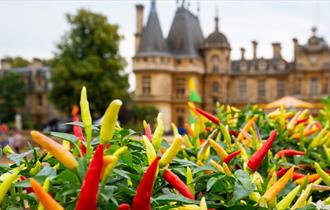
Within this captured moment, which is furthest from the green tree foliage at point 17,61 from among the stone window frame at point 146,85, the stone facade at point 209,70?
the stone window frame at point 146,85

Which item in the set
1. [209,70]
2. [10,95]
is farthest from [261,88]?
[10,95]

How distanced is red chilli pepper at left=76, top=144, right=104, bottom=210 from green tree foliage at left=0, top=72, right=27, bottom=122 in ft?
137

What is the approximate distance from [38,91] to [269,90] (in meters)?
19.8

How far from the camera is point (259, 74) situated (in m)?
43.4

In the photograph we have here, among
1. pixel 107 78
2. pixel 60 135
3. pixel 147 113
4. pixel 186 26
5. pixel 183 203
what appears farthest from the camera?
pixel 186 26

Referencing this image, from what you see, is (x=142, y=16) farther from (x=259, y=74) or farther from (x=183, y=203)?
(x=183, y=203)

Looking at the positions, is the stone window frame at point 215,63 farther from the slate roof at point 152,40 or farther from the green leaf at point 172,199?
the green leaf at point 172,199

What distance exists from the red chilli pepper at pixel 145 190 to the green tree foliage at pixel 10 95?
41798mm

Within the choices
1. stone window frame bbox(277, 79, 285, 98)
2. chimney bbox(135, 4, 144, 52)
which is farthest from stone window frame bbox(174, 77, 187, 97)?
stone window frame bbox(277, 79, 285, 98)

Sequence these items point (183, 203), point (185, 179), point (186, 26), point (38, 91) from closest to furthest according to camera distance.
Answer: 1. point (183, 203)
2. point (185, 179)
3. point (186, 26)
4. point (38, 91)

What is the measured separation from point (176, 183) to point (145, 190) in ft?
0.83

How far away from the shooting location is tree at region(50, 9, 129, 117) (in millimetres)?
29406

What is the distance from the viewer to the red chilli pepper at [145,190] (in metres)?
1.10

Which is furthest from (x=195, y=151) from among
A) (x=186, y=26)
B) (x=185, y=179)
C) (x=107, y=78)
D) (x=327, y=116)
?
(x=186, y=26)
